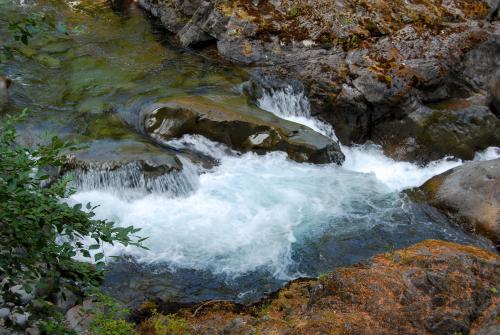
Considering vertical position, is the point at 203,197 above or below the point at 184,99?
below

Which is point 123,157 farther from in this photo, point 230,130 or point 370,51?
point 370,51

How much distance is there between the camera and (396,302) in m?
5.51

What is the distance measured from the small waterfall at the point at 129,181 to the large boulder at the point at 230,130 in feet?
4.65

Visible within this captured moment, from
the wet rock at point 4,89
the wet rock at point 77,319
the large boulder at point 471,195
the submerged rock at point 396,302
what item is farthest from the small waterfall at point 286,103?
the wet rock at point 77,319

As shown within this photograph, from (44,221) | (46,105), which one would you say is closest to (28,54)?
(46,105)

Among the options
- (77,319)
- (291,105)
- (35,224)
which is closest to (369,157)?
(291,105)

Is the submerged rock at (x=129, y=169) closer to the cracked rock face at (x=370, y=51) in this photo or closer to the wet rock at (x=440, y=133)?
the cracked rock face at (x=370, y=51)

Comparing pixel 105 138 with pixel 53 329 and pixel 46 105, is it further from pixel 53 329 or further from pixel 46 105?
pixel 53 329

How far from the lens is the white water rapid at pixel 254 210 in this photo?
803 centimetres

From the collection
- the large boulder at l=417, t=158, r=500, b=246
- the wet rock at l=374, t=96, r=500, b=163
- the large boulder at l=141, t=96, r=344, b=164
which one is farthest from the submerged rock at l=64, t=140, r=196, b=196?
→ the wet rock at l=374, t=96, r=500, b=163

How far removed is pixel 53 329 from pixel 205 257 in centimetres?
460

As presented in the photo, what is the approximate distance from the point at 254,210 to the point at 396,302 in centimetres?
396

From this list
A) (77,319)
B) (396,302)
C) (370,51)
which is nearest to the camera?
(396,302)

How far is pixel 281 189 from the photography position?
386 inches
